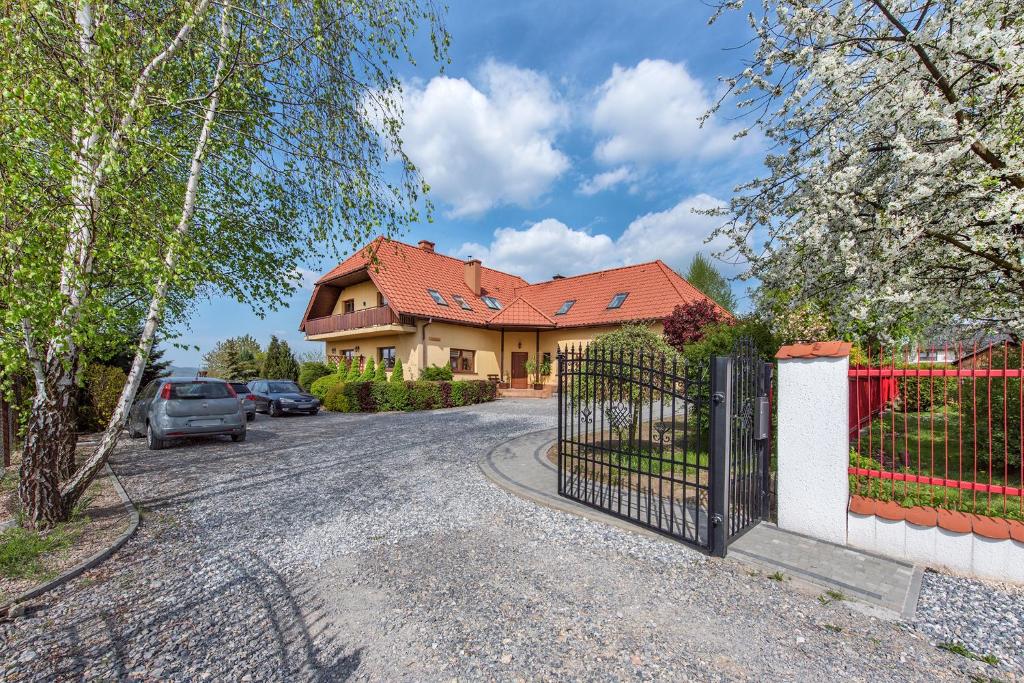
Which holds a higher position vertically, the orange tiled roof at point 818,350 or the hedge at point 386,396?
the orange tiled roof at point 818,350

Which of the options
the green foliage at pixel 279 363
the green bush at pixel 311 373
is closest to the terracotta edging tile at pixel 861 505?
the green bush at pixel 311 373

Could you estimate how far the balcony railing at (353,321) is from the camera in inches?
789

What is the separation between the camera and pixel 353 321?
22156 millimetres

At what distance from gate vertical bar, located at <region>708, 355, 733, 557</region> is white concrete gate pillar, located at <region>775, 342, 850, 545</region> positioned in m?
0.72

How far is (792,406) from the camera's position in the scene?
4215mm

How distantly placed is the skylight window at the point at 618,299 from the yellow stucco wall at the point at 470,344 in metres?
1.47

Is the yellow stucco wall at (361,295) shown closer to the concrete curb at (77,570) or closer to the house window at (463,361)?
the house window at (463,361)

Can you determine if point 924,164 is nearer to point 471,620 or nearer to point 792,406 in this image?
point 792,406

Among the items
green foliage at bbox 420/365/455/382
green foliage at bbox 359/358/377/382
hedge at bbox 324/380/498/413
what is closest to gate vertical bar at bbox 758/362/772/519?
hedge at bbox 324/380/498/413

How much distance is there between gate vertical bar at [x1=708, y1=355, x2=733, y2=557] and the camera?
3930mm

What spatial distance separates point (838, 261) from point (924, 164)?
3.99 ft

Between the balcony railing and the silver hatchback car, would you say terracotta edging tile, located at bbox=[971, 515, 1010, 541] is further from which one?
the balcony railing

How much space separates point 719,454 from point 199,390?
1011 cm

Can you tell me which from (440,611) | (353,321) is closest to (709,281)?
(353,321)
